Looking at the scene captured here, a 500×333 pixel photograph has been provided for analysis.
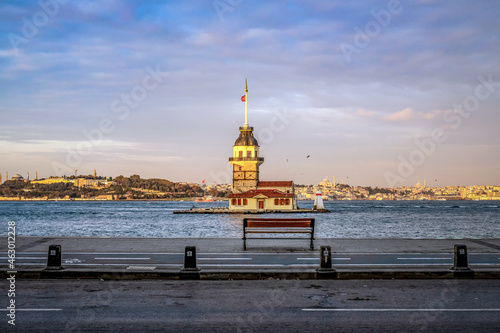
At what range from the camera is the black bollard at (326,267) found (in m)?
13.2

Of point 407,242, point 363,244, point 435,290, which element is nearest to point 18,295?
point 435,290

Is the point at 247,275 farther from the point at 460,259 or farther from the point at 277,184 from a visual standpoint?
the point at 277,184

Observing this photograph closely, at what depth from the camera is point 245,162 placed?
391ft

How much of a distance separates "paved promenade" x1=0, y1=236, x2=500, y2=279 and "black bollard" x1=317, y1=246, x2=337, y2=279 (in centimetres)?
3

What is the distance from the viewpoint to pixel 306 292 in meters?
11.5

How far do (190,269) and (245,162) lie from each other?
348ft

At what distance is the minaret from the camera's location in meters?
118

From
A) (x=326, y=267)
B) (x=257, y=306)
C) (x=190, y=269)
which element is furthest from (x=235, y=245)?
(x=257, y=306)

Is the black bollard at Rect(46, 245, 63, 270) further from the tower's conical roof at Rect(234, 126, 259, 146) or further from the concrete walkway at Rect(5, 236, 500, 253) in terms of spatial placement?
the tower's conical roof at Rect(234, 126, 259, 146)

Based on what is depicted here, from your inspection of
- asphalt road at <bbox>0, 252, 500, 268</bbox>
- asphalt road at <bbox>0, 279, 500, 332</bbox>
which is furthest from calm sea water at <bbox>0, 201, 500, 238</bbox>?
asphalt road at <bbox>0, 279, 500, 332</bbox>

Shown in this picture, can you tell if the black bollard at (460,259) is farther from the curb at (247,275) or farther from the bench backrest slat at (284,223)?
the bench backrest slat at (284,223)

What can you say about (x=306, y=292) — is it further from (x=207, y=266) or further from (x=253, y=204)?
(x=253, y=204)

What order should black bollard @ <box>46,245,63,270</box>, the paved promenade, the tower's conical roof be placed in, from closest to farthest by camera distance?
the paved promenade → black bollard @ <box>46,245,63,270</box> → the tower's conical roof

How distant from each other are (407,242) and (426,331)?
11.9 meters
